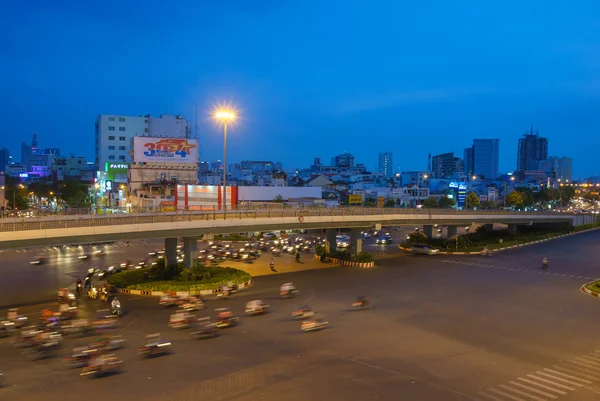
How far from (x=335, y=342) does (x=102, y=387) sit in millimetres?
9536

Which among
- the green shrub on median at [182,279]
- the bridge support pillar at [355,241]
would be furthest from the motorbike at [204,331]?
the bridge support pillar at [355,241]

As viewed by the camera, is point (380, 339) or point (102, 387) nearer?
point (102, 387)

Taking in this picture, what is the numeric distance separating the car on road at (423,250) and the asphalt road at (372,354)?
69.2ft

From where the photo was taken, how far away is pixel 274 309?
89.5 feet

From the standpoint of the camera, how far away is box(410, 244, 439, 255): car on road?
2159 inches

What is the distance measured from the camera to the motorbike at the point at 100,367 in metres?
17.1

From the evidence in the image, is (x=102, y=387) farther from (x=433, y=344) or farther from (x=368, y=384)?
(x=433, y=344)

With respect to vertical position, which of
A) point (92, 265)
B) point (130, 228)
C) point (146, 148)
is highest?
point (146, 148)

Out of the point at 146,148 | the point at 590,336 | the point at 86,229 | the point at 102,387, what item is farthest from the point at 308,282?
the point at 146,148

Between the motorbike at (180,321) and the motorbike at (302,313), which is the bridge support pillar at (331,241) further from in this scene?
the motorbike at (180,321)

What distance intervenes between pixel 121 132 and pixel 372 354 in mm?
103034

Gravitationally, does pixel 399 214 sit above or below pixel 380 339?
above

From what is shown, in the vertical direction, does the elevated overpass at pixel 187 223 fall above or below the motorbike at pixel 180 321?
above

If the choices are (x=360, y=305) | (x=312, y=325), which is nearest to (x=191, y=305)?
(x=312, y=325)
